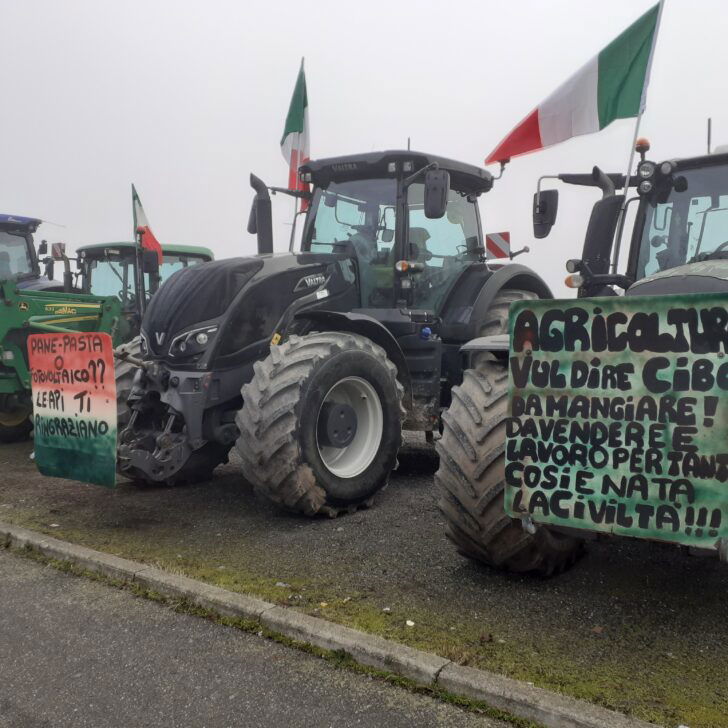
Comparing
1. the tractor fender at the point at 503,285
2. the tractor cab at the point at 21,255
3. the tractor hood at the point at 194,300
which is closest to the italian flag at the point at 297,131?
the tractor fender at the point at 503,285

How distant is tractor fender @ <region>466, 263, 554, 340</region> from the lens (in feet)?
21.2

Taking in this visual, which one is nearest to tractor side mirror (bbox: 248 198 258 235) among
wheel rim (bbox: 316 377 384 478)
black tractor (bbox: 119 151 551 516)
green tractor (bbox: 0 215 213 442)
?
black tractor (bbox: 119 151 551 516)

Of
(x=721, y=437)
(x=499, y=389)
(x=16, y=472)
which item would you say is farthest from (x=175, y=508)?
(x=721, y=437)

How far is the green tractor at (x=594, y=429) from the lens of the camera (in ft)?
9.46

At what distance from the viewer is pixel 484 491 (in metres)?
3.52

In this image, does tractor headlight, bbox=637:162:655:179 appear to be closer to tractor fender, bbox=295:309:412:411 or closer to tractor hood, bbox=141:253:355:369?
tractor fender, bbox=295:309:412:411

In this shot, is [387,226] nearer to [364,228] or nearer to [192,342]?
[364,228]

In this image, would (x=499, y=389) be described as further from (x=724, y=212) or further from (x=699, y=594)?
(x=724, y=212)

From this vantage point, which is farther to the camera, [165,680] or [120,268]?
[120,268]

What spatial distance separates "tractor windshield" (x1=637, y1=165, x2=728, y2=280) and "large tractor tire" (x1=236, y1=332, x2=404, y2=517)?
6.59 feet

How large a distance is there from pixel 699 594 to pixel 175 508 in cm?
361

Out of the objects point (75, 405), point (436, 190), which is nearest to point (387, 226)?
point (436, 190)

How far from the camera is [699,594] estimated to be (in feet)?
11.8

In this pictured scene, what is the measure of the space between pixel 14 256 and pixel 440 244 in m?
7.45
